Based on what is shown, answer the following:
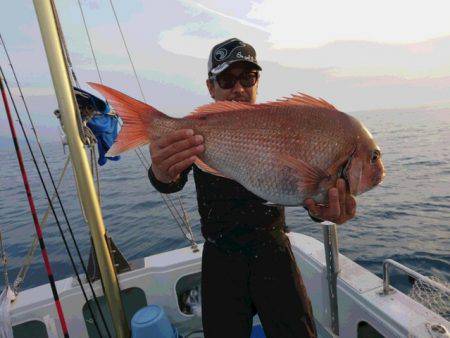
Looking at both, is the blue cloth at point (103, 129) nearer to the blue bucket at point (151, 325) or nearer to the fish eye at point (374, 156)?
the blue bucket at point (151, 325)

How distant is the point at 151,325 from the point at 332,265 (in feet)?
6.85

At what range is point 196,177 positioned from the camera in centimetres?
287

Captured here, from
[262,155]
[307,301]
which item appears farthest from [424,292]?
[262,155]

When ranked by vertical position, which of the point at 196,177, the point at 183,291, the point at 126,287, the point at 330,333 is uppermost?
the point at 196,177

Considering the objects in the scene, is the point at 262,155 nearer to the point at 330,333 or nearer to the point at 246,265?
the point at 246,265

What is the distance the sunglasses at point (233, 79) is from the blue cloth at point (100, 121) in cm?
144

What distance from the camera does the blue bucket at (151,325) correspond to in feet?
11.3

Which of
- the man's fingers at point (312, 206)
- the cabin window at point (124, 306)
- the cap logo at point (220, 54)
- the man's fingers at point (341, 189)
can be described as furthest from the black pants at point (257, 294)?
the cabin window at point (124, 306)

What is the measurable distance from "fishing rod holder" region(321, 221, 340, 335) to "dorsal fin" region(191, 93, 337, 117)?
153 cm

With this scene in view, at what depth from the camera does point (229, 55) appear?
8.90ft

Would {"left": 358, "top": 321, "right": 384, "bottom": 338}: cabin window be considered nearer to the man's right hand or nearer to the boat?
the boat

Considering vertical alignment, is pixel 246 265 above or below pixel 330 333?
above

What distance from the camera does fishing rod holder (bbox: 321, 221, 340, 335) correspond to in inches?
131

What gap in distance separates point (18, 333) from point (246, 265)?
305cm
